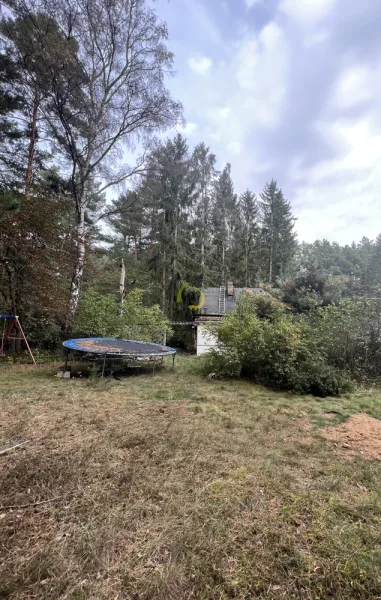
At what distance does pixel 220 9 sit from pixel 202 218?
13.2 m

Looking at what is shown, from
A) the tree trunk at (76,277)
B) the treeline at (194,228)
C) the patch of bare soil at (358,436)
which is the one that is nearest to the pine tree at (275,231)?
the treeline at (194,228)

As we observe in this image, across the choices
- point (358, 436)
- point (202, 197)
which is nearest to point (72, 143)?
point (358, 436)

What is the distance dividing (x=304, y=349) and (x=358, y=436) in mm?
2736

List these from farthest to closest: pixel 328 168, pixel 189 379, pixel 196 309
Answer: pixel 196 309
pixel 328 168
pixel 189 379

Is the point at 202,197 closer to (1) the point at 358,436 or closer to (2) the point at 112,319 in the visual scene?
(2) the point at 112,319

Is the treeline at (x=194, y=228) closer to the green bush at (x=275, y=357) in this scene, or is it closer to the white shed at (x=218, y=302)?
the white shed at (x=218, y=302)

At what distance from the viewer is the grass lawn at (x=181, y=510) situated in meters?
1.29

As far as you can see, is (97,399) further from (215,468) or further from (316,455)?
(316,455)

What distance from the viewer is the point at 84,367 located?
6.88 m

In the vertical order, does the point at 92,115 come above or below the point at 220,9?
below

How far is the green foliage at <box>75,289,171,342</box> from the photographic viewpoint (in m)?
8.73

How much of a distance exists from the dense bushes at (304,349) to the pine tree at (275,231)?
17.4 m

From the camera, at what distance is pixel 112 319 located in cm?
892

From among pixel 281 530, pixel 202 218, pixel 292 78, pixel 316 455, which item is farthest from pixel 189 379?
pixel 202 218
